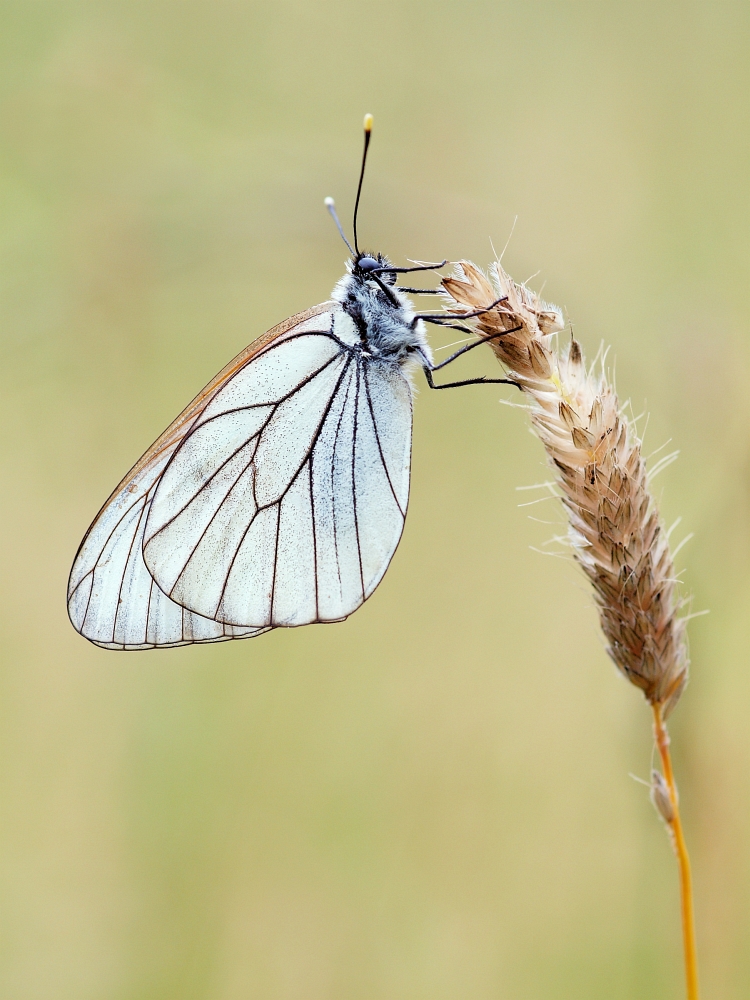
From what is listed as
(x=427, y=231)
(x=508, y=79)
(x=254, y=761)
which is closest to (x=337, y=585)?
(x=254, y=761)

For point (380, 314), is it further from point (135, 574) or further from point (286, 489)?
point (135, 574)

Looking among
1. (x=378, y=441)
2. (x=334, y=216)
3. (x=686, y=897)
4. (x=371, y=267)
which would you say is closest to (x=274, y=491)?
(x=378, y=441)

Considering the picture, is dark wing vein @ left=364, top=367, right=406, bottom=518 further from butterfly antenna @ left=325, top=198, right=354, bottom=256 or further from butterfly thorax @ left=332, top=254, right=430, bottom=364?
butterfly antenna @ left=325, top=198, right=354, bottom=256

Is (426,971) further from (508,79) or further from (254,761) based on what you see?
(508,79)

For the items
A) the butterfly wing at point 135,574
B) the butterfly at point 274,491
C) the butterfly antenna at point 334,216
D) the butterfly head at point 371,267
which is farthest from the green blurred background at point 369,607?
the butterfly wing at point 135,574

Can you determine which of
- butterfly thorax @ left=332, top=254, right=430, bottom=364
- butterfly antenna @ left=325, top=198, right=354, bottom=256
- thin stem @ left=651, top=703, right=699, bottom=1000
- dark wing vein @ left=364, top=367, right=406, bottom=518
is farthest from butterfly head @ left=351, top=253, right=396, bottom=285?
thin stem @ left=651, top=703, right=699, bottom=1000

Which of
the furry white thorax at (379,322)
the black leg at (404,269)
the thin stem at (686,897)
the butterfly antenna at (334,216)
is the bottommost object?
the thin stem at (686,897)

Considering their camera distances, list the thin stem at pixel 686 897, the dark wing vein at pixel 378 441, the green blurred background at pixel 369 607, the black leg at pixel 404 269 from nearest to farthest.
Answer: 1. the thin stem at pixel 686 897
2. the black leg at pixel 404 269
3. the dark wing vein at pixel 378 441
4. the green blurred background at pixel 369 607

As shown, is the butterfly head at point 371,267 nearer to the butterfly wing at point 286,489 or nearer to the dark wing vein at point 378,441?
the butterfly wing at point 286,489
